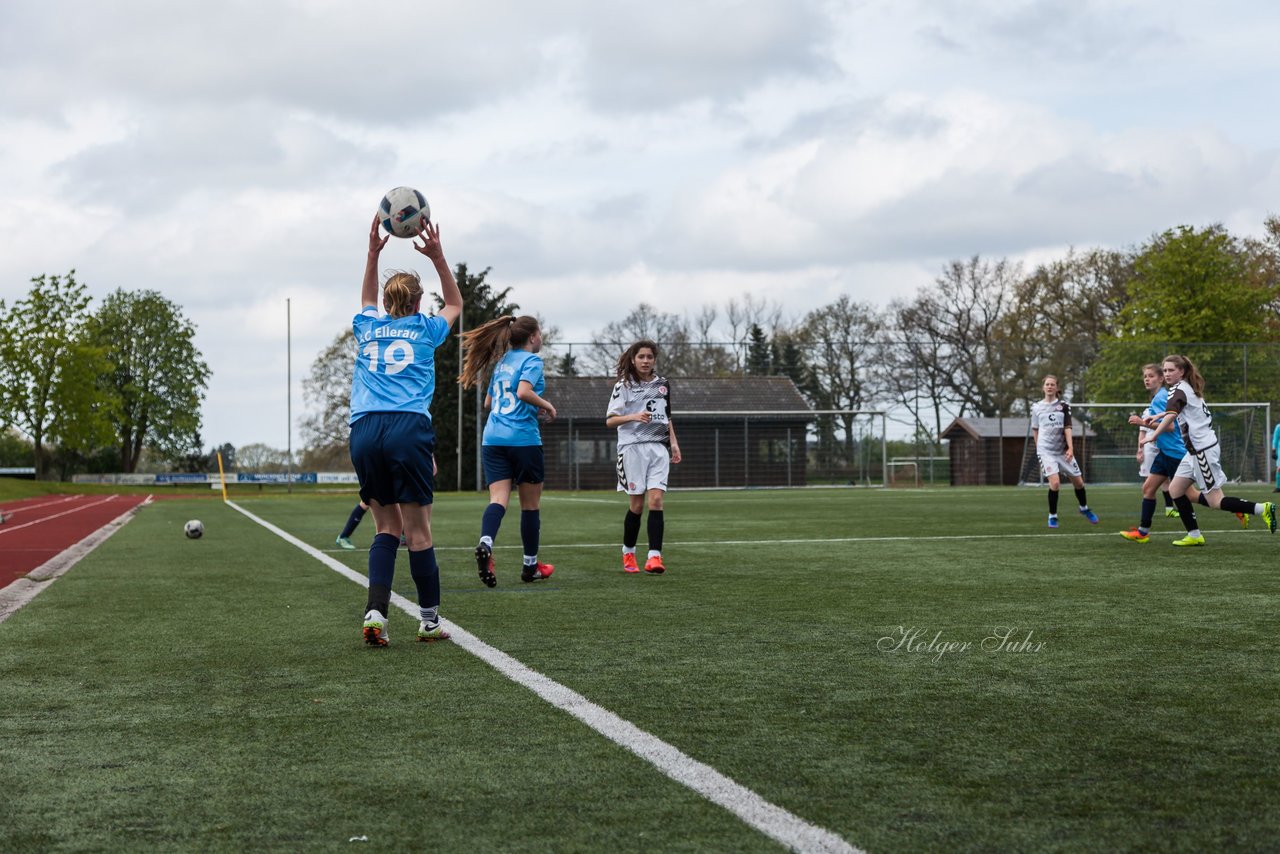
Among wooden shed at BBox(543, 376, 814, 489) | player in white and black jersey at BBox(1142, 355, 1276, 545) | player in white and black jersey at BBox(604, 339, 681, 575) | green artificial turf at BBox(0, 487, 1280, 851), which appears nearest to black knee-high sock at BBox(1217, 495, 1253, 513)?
player in white and black jersey at BBox(1142, 355, 1276, 545)

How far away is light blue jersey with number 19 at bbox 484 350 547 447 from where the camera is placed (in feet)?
30.8

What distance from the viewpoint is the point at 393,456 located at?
6.02 m

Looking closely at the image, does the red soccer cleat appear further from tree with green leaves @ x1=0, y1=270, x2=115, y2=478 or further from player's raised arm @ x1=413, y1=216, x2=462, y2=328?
tree with green leaves @ x1=0, y1=270, x2=115, y2=478

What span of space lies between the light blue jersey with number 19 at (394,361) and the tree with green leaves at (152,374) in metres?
70.4

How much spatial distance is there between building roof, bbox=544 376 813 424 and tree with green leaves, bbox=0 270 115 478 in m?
22.2

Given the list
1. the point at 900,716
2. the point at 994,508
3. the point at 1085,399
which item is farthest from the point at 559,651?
the point at 1085,399

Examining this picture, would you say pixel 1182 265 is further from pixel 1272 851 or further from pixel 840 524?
pixel 1272 851

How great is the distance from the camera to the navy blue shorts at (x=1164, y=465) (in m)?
13.2

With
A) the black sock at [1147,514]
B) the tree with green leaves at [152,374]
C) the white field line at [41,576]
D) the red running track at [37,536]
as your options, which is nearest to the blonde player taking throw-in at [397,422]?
the white field line at [41,576]

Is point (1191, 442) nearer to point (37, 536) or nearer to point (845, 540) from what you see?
point (845, 540)

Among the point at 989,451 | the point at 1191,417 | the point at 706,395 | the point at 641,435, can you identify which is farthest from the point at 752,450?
the point at 641,435

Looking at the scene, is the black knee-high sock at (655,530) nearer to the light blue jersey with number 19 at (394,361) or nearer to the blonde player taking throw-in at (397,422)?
the blonde player taking throw-in at (397,422)

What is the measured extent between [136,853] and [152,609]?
209 inches

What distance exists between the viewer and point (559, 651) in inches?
229
